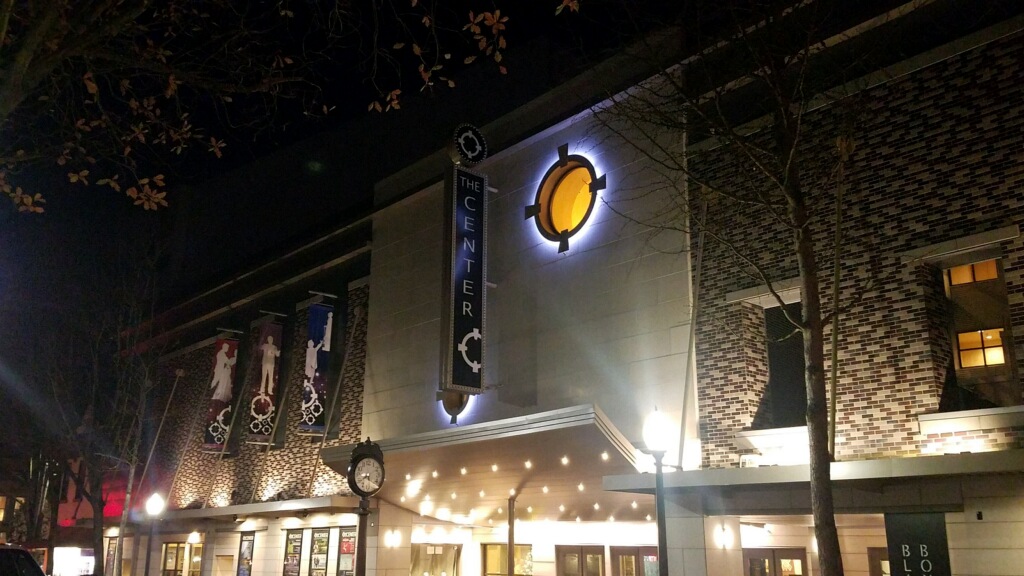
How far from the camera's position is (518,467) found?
15617mm

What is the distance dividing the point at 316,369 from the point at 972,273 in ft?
54.9

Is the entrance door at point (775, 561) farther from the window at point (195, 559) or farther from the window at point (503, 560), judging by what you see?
the window at point (195, 559)

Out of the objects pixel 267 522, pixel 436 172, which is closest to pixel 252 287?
pixel 267 522

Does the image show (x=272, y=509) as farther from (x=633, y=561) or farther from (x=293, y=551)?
(x=633, y=561)

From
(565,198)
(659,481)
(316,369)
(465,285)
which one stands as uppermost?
(565,198)

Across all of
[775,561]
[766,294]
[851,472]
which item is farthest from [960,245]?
[775,561]

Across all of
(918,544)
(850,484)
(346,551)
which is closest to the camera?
(918,544)

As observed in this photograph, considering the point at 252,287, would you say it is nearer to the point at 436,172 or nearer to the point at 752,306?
the point at 436,172

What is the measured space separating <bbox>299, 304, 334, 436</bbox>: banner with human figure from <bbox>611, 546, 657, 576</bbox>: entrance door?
8904 millimetres

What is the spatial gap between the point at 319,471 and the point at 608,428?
1265 cm

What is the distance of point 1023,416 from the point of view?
1042cm

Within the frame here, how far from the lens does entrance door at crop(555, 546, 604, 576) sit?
768 inches

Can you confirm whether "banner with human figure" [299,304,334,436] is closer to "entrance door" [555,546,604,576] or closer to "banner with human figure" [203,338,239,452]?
"banner with human figure" [203,338,239,452]

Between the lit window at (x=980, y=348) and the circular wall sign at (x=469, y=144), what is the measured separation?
407 inches
